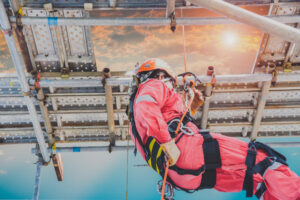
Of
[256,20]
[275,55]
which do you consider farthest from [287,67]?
[256,20]

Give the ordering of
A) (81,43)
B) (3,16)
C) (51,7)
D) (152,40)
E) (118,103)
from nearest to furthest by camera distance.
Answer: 1. (3,16)
2. (51,7)
3. (81,43)
4. (118,103)
5. (152,40)

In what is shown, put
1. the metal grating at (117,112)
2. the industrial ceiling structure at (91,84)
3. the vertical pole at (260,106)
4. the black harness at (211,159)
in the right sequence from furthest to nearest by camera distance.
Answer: the metal grating at (117,112)
the vertical pole at (260,106)
the industrial ceiling structure at (91,84)
the black harness at (211,159)

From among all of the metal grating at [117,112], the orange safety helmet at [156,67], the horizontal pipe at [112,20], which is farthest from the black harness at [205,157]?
the metal grating at [117,112]

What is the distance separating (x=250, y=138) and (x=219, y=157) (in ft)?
10.4

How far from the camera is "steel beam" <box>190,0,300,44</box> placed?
72.4 inches

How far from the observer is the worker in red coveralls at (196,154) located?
2506 millimetres

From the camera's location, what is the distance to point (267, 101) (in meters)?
5.11

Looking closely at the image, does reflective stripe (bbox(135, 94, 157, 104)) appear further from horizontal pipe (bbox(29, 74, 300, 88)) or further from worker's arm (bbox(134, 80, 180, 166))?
horizontal pipe (bbox(29, 74, 300, 88))

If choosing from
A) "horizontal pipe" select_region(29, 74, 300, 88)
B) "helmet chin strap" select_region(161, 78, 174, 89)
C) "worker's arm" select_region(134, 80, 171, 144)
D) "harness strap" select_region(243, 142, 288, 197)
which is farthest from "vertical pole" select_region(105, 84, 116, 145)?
"harness strap" select_region(243, 142, 288, 197)

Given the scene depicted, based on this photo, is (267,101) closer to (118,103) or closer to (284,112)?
(284,112)

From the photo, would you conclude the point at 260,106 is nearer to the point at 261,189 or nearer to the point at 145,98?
the point at 261,189

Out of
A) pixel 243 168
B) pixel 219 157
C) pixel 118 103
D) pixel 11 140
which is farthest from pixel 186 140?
pixel 11 140

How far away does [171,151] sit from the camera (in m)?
2.57

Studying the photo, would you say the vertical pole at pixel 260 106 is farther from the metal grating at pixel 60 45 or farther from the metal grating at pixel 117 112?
the metal grating at pixel 60 45
